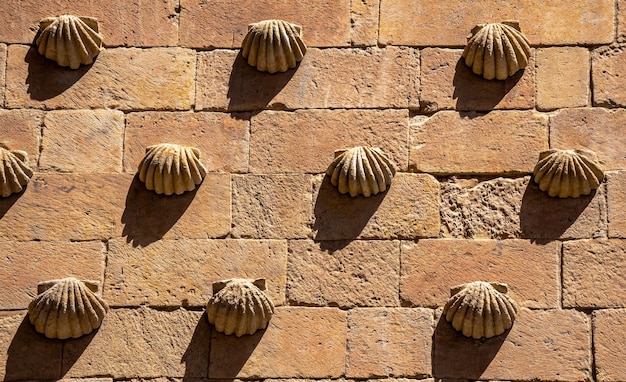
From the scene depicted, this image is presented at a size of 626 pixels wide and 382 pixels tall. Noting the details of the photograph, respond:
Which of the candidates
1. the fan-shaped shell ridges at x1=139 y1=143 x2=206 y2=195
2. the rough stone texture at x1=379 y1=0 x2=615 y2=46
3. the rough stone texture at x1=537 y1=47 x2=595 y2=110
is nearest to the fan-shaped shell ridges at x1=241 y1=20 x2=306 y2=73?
the rough stone texture at x1=379 y1=0 x2=615 y2=46

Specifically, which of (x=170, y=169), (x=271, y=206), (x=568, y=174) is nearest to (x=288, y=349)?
(x=271, y=206)

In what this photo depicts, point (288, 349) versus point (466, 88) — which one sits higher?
point (466, 88)

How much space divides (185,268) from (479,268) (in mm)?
1759

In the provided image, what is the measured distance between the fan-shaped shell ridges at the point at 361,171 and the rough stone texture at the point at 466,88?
55 cm

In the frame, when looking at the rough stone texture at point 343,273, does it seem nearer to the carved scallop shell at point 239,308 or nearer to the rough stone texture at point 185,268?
the rough stone texture at point 185,268

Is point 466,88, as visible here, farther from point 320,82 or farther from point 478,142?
point 320,82

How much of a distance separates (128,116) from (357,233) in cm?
165

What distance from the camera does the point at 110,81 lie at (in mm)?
9117

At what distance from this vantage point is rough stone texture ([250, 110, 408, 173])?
29.0ft

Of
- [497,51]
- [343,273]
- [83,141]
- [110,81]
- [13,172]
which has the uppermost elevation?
[497,51]

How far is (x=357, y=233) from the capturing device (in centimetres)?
864

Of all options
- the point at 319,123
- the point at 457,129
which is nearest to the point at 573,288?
the point at 457,129

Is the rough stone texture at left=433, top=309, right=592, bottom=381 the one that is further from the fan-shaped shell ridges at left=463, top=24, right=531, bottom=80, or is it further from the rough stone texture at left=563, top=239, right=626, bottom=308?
the fan-shaped shell ridges at left=463, top=24, right=531, bottom=80

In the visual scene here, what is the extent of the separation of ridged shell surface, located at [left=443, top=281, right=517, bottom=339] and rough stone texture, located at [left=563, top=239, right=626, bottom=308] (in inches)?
15.7
